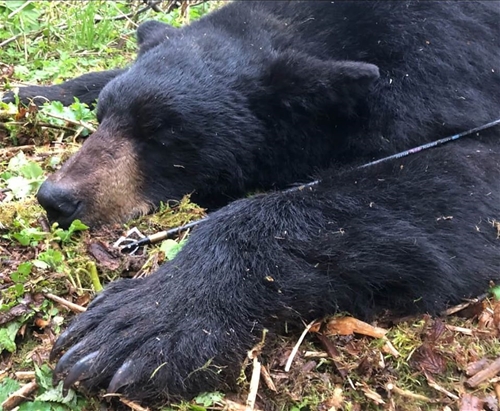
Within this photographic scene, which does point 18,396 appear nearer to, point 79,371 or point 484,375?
point 79,371

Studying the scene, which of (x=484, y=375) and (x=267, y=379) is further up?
(x=267, y=379)

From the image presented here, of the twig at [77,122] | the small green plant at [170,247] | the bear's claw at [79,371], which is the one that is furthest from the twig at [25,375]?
the twig at [77,122]

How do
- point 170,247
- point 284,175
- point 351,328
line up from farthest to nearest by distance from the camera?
1. point 284,175
2. point 170,247
3. point 351,328

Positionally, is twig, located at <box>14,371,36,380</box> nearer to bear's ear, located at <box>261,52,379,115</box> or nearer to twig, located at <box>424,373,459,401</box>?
twig, located at <box>424,373,459,401</box>

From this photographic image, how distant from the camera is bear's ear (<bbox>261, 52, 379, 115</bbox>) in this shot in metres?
2.85

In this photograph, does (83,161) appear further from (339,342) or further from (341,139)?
(339,342)

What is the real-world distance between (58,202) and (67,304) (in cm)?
60

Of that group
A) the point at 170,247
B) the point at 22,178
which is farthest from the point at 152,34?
the point at 170,247

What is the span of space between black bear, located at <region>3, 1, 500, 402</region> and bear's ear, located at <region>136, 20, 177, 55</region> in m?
0.01

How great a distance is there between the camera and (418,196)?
2.54 metres

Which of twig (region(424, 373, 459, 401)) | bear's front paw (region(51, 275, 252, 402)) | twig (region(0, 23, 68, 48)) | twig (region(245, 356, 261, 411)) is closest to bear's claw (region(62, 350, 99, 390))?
bear's front paw (region(51, 275, 252, 402))

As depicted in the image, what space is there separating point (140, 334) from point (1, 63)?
11.6ft

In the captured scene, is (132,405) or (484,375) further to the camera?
(484,375)

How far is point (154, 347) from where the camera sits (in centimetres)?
195
